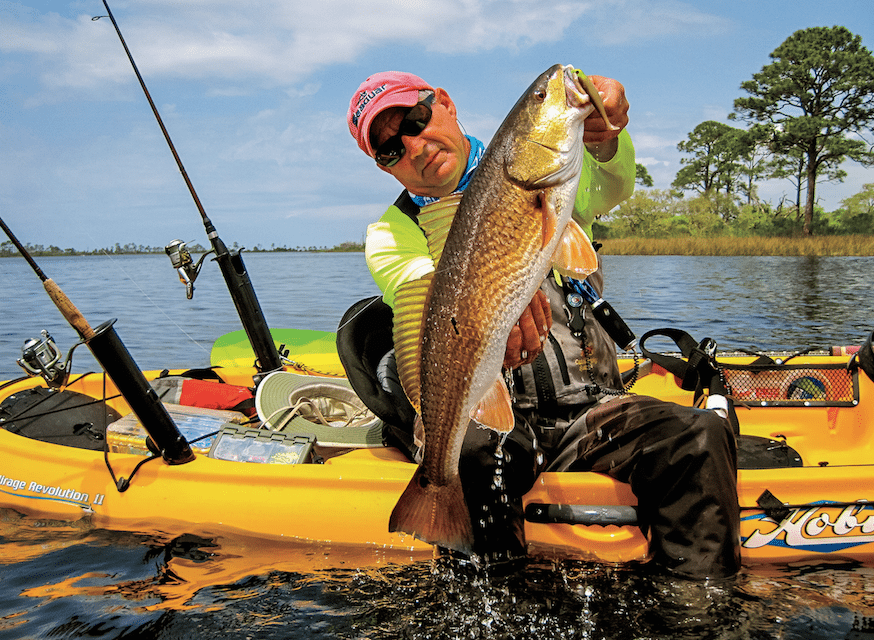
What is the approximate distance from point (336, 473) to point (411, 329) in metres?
A: 1.48

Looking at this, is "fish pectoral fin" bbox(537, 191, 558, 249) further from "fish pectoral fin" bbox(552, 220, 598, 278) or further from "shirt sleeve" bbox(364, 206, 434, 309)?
"shirt sleeve" bbox(364, 206, 434, 309)

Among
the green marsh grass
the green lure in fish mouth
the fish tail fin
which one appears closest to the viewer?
the green lure in fish mouth

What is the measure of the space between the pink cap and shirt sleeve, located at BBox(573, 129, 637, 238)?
2.71 ft

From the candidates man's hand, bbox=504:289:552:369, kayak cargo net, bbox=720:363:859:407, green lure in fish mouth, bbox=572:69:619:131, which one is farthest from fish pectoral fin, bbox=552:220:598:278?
kayak cargo net, bbox=720:363:859:407

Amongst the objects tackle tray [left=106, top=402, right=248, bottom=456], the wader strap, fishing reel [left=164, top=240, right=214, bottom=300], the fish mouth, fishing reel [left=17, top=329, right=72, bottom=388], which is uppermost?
the fish mouth

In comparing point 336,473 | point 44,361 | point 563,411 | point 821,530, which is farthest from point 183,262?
point 821,530

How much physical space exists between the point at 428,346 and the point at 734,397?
3298 millimetres

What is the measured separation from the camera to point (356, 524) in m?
3.25

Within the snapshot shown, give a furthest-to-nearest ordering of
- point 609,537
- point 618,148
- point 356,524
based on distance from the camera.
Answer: point 356,524 → point 609,537 → point 618,148

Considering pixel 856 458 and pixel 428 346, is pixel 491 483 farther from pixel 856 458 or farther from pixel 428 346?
pixel 856 458

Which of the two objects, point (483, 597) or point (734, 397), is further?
point (734, 397)

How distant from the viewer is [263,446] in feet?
11.7

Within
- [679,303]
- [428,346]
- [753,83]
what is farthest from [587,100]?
[753,83]

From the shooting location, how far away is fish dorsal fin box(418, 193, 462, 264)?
2.08m
